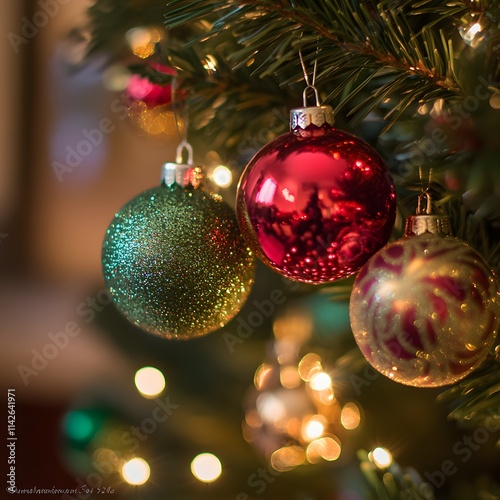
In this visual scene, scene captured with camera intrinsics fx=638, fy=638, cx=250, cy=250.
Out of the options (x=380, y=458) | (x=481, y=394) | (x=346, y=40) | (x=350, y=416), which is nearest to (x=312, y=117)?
(x=346, y=40)

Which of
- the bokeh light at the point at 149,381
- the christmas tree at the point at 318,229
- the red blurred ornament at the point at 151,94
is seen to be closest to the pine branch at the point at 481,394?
the christmas tree at the point at 318,229

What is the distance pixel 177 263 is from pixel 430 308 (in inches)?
6.6

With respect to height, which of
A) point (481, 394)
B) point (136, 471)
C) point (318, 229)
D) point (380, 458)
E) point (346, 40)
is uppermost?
point (346, 40)

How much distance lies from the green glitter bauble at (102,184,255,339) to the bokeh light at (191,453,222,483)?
1.26 feet

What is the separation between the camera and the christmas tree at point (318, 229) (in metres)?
0.36

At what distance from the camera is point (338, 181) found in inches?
13.9

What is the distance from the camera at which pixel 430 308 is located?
0.35m

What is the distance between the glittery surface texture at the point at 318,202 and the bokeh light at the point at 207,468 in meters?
0.48

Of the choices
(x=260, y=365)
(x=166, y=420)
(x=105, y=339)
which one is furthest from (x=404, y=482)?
(x=105, y=339)

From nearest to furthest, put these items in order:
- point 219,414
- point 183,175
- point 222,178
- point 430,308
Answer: point 430,308 → point 183,175 → point 222,178 → point 219,414

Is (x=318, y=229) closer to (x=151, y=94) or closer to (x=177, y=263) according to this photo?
(x=177, y=263)

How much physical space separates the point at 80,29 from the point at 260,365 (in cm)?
44

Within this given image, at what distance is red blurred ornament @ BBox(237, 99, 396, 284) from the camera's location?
1.16 ft

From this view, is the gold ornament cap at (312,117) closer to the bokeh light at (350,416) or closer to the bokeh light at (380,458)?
the bokeh light at (380,458)
